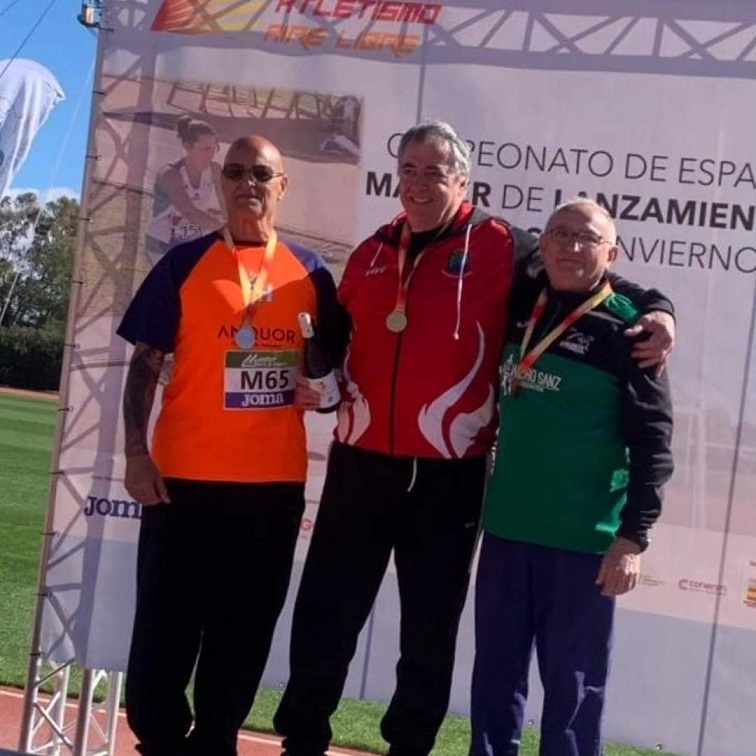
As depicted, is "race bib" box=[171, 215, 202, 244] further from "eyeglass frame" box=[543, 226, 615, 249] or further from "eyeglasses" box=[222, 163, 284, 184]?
"eyeglass frame" box=[543, 226, 615, 249]

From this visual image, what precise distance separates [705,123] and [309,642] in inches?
83.1

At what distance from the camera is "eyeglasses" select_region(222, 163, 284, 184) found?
11.5 feet

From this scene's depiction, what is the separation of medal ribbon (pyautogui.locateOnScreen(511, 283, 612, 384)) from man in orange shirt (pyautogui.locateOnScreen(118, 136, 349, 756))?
1.89 feet

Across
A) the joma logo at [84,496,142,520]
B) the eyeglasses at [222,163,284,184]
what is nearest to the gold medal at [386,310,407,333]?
the eyeglasses at [222,163,284,184]

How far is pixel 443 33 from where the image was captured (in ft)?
14.0

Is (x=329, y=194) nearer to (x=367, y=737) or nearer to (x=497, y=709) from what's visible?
(x=497, y=709)

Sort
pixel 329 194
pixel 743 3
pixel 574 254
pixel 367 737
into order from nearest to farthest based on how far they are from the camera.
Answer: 1. pixel 574 254
2. pixel 743 3
3. pixel 329 194
4. pixel 367 737

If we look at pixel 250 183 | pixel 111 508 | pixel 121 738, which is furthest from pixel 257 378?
pixel 121 738

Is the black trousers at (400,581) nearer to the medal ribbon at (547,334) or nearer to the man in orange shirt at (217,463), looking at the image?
the man in orange shirt at (217,463)

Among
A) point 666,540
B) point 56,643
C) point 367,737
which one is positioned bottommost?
point 367,737

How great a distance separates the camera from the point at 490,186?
4.25 m

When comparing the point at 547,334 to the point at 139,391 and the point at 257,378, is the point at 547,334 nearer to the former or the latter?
the point at 257,378

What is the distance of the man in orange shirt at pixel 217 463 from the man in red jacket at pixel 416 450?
150 mm

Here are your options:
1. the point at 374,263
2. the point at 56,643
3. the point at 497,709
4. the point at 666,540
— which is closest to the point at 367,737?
the point at 56,643
